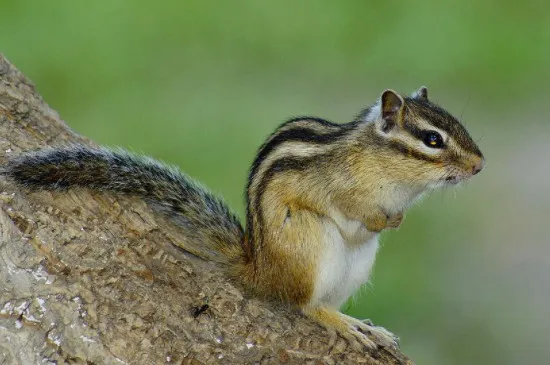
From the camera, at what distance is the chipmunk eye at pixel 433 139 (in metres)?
3.66

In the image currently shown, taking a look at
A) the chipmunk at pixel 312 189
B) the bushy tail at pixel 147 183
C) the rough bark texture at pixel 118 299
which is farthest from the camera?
the chipmunk at pixel 312 189

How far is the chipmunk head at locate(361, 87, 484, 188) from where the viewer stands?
3656 millimetres

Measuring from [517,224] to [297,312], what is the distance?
337 centimetres

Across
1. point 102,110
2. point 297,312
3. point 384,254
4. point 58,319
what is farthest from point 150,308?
point 102,110

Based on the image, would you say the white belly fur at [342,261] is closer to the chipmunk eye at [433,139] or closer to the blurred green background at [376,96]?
the chipmunk eye at [433,139]

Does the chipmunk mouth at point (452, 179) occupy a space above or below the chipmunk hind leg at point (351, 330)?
above

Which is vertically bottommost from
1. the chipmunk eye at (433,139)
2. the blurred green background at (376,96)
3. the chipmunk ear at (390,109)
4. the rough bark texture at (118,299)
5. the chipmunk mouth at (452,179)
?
the rough bark texture at (118,299)

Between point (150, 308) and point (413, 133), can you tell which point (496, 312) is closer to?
point (413, 133)

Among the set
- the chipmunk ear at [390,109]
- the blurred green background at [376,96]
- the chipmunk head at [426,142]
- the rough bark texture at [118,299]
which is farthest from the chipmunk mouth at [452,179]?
the blurred green background at [376,96]

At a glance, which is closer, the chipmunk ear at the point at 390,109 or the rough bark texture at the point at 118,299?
the rough bark texture at the point at 118,299

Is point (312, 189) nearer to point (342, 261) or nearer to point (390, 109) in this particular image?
point (342, 261)

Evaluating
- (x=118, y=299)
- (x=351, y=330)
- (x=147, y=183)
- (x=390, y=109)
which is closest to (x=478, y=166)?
(x=390, y=109)

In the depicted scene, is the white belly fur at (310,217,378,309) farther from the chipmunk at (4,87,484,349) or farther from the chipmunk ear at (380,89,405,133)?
the chipmunk ear at (380,89,405,133)

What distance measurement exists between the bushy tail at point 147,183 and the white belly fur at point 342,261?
1.00 ft
